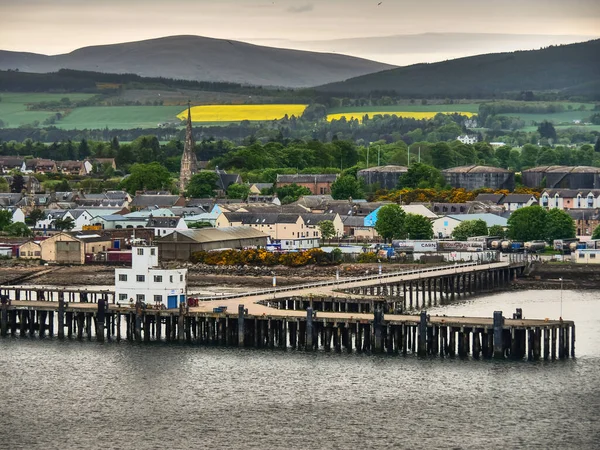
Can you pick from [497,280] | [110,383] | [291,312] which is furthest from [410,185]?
[110,383]

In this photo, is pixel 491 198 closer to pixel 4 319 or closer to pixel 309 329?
pixel 4 319

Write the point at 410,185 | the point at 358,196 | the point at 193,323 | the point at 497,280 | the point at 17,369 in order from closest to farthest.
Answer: the point at 17,369, the point at 193,323, the point at 497,280, the point at 358,196, the point at 410,185

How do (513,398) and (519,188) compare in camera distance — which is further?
(519,188)

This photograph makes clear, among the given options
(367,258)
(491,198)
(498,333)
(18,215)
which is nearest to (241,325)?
(498,333)

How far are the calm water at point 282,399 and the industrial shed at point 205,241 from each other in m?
36.5

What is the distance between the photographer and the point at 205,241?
341 feet

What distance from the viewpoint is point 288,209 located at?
414 ft

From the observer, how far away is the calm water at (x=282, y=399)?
161ft

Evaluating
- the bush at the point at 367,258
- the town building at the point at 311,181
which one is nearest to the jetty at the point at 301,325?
the bush at the point at 367,258

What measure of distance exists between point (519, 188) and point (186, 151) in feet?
147

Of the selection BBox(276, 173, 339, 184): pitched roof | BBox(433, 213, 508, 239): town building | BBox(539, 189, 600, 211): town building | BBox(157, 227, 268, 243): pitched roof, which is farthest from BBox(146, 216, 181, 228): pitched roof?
BBox(276, 173, 339, 184): pitched roof

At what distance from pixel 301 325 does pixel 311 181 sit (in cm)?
9292

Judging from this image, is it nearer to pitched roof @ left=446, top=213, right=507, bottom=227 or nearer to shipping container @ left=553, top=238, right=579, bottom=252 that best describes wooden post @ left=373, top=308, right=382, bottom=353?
shipping container @ left=553, top=238, right=579, bottom=252

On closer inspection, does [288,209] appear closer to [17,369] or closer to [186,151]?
[186,151]
